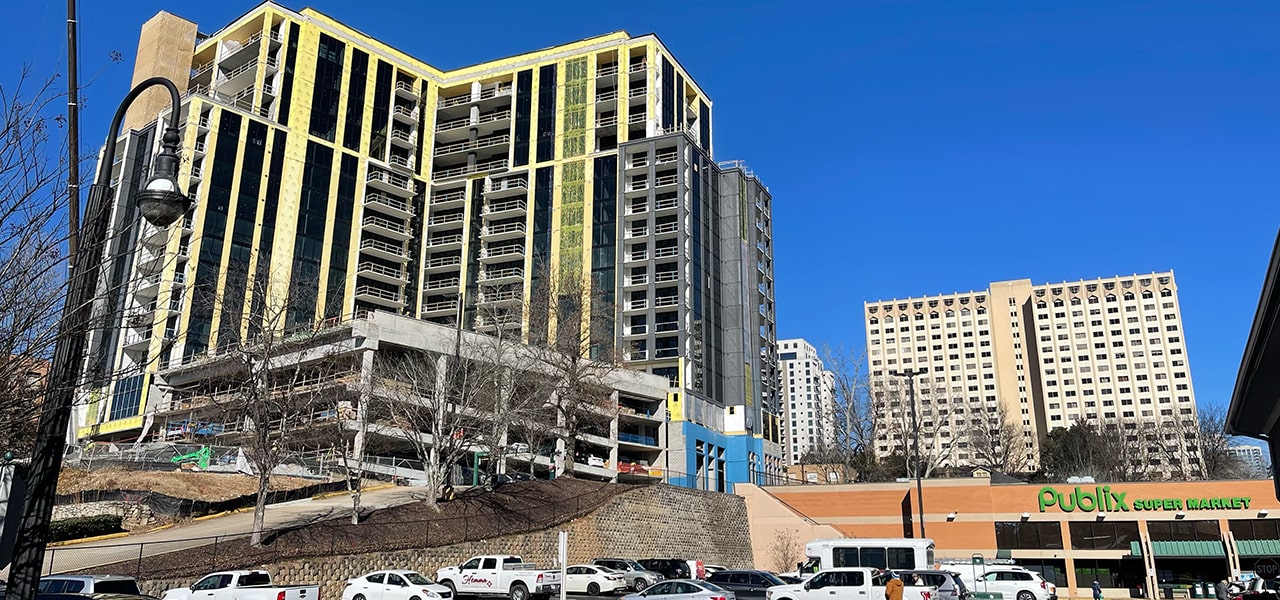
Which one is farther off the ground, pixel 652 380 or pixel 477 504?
pixel 652 380

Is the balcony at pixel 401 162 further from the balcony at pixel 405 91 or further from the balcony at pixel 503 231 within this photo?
the balcony at pixel 503 231

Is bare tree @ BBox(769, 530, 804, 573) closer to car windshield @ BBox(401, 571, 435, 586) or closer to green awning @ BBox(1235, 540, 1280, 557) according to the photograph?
green awning @ BBox(1235, 540, 1280, 557)

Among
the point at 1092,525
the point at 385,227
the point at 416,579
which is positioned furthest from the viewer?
the point at 385,227

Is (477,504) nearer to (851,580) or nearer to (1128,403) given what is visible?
(851,580)

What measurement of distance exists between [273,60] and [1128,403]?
493 ft

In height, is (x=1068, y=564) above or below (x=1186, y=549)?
below

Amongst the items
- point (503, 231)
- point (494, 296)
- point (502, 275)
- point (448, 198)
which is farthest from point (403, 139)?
point (494, 296)

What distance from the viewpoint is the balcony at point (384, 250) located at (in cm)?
8773

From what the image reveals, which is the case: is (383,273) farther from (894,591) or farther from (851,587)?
(894,591)

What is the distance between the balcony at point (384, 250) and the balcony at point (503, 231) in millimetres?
8350

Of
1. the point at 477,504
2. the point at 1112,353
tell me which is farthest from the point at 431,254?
the point at 1112,353

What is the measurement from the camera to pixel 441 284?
305 ft

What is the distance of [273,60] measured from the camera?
277 feet

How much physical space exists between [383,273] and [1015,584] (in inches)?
2743
